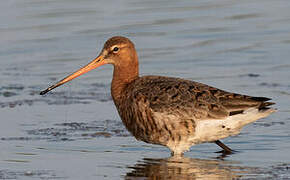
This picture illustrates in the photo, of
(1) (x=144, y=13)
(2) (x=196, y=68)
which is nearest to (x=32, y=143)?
(2) (x=196, y=68)

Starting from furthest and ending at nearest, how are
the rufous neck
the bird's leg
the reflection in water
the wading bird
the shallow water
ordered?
the rufous neck, the bird's leg, the wading bird, the shallow water, the reflection in water

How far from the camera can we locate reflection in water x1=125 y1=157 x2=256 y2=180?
9234 mm

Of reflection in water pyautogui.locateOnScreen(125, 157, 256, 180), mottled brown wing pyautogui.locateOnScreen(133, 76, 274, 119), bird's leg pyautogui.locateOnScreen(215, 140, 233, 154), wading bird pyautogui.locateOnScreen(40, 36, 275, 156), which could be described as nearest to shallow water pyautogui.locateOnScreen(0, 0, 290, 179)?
reflection in water pyautogui.locateOnScreen(125, 157, 256, 180)

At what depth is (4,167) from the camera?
9.44 metres

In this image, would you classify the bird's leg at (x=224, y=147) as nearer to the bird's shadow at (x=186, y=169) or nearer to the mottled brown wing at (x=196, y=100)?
the bird's shadow at (x=186, y=169)

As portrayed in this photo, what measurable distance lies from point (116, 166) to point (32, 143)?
4.79 feet

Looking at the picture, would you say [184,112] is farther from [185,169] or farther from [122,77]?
[122,77]

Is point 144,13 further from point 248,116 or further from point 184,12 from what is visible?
point 248,116

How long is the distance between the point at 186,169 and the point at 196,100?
86 centimetres

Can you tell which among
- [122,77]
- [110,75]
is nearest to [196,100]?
[122,77]

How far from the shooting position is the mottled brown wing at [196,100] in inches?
388

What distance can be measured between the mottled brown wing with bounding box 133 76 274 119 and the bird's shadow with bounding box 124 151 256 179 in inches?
21.2

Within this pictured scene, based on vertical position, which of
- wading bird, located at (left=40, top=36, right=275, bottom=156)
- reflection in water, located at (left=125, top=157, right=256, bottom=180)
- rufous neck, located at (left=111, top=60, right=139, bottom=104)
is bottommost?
reflection in water, located at (left=125, top=157, right=256, bottom=180)

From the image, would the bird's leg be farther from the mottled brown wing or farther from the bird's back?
the mottled brown wing
